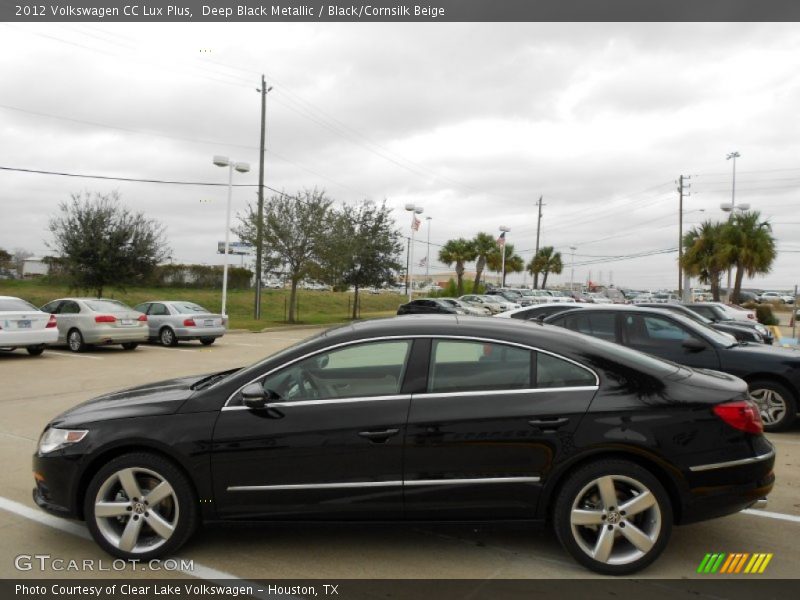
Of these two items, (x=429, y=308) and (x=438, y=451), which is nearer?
(x=438, y=451)

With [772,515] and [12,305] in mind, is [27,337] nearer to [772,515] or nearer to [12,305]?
[12,305]

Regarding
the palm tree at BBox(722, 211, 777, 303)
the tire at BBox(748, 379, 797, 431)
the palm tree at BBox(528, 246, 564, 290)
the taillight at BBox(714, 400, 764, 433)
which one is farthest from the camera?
the palm tree at BBox(528, 246, 564, 290)

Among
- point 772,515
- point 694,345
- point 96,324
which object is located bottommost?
point 772,515

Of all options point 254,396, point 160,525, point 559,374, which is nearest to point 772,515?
point 559,374

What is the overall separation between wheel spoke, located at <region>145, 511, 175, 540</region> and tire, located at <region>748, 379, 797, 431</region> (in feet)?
21.8

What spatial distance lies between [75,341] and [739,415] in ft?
53.5

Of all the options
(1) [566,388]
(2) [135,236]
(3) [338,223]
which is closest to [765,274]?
(3) [338,223]

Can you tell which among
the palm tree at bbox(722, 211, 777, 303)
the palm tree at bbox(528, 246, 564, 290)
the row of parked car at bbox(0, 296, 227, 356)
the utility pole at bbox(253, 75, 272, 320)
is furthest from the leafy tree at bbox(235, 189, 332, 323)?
the palm tree at bbox(528, 246, 564, 290)

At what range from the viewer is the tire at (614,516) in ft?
12.5

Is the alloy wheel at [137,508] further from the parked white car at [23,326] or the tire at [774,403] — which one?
the parked white car at [23,326]

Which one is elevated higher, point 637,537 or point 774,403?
point 774,403

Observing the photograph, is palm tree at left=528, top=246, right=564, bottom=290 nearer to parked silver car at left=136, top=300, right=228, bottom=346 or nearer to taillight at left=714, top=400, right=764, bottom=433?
parked silver car at left=136, top=300, right=228, bottom=346

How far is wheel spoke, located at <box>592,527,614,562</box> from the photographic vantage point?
3.83 meters

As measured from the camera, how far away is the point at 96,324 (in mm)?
16266
